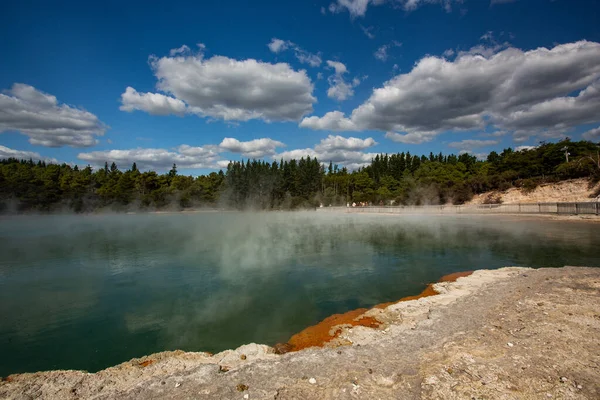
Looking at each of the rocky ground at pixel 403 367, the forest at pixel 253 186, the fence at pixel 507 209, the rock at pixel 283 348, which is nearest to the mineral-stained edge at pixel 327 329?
the rock at pixel 283 348

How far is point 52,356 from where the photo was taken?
709cm

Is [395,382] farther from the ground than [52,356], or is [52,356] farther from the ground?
[395,382]

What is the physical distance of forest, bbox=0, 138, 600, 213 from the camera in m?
71.6

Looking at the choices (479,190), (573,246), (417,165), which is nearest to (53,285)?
(573,246)

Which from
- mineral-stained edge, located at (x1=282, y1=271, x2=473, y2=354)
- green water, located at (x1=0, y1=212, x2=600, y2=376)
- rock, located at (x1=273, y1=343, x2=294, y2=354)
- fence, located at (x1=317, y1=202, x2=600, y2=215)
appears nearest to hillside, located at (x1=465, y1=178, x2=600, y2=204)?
fence, located at (x1=317, y1=202, x2=600, y2=215)

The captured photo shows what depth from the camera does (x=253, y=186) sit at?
9838 centimetres

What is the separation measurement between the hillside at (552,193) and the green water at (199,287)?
25.4 meters

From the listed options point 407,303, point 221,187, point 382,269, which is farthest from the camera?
point 221,187

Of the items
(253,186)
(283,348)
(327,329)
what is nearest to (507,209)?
(327,329)

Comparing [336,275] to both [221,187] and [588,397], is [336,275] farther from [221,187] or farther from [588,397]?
[221,187]

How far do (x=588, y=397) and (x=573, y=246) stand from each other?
2065 centimetres

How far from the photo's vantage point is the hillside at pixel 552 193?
42281mm

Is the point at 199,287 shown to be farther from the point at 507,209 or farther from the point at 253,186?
the point at 253,186

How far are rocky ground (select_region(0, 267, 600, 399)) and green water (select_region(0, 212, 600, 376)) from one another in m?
1.72
